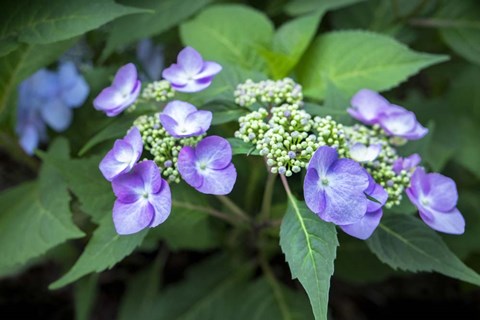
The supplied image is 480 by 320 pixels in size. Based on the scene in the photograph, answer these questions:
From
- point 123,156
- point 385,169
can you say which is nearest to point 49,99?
point 123,156

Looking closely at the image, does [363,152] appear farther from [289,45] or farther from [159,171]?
[289,45]

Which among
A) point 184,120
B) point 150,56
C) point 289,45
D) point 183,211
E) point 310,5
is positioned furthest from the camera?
point 150,56

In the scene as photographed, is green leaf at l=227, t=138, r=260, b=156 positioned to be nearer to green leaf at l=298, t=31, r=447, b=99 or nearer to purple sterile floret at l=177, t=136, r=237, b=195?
purple sterile floret at l=177, t=136, r=237, b=195

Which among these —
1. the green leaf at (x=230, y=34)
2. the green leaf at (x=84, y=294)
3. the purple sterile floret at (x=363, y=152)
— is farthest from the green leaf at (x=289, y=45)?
the green leaf at (x=84, y=294)

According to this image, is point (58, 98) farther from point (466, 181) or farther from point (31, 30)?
point (466, 181)

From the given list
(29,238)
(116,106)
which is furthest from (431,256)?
(29,238)

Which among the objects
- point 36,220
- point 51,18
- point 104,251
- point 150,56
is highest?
point 51,18

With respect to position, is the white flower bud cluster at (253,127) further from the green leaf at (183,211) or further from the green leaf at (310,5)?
the green leaf at (310,5)
